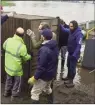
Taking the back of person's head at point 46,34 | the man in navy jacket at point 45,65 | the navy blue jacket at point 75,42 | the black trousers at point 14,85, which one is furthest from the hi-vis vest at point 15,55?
the navy blue jacket at point 75,42

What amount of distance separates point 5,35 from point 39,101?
175 centimetres

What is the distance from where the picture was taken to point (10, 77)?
6324mm

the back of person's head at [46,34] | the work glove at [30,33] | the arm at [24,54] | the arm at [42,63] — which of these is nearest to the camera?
the arm at [42,63]

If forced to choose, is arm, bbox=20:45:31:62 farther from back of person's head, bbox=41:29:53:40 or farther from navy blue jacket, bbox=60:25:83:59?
navy blue jacket, bbox=60:25:83:59

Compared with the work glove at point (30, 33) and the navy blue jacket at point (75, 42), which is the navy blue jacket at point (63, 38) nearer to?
the navy blue jacket at point (75, 42)

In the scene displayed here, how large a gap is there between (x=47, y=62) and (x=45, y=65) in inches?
2.8

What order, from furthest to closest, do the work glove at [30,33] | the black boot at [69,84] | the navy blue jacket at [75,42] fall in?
the black boot at [69,84], the navy blue jacket at [75,42], the work glove at [30,33]

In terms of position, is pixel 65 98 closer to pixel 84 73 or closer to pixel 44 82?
pixel 44 82

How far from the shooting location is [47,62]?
5.83 m

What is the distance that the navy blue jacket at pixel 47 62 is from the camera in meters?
5.74

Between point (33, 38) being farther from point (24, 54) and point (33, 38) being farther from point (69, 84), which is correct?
A: point (69, 84)

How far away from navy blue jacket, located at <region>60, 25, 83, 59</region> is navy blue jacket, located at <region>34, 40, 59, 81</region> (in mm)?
1161

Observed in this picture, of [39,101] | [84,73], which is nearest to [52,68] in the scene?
[39,101]

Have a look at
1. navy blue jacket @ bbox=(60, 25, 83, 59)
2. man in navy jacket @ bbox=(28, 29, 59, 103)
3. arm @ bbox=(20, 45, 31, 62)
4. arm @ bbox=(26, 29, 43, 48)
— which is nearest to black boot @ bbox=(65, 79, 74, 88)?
navy blue jacket @ bbox=(60, 25, 83, 59)
